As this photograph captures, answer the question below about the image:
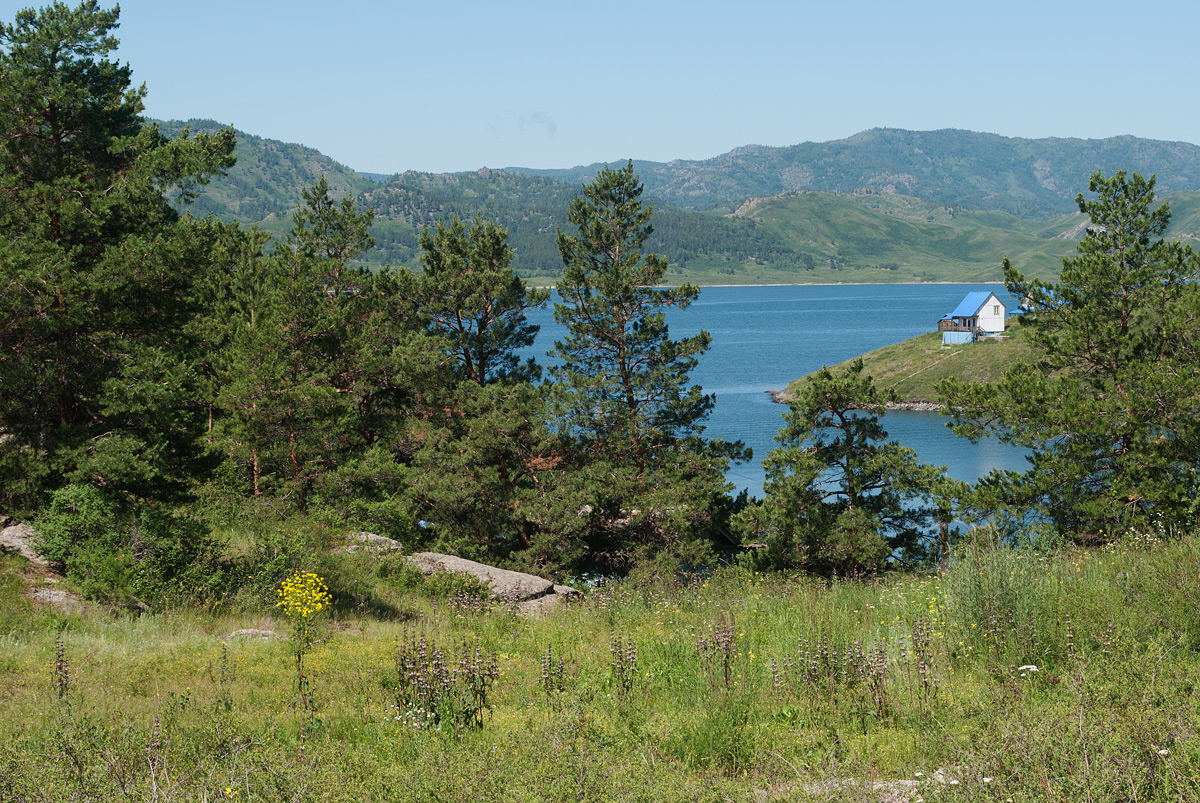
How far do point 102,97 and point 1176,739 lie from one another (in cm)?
2003

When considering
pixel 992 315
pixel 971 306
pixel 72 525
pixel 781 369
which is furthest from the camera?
pixel 781 369

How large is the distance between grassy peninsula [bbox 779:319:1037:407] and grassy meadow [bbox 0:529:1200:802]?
2769 inches

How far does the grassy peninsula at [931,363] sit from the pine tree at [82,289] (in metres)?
67.1

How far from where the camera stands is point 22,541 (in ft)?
40.9

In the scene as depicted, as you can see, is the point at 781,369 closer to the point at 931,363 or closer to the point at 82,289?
the point at 931,363

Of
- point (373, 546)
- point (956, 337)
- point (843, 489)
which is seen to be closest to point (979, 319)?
point (956, 337)

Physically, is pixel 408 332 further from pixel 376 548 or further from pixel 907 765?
pixel 907 765

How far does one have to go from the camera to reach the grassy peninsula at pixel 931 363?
82750mm

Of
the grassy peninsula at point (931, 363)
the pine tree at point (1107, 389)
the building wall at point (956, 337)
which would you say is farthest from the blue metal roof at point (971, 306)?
the pine tree at point (1107, 389)

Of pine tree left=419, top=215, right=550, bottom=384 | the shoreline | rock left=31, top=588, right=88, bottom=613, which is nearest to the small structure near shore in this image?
the shoreline

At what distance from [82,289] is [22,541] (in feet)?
12.8

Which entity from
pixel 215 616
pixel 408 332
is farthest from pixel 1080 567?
pixel 408 332

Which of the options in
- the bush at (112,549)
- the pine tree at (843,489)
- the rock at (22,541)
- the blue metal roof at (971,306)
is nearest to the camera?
the bush at (112,549)

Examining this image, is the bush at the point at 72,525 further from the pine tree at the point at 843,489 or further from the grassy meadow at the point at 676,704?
the pine tree at the point at 843,489
